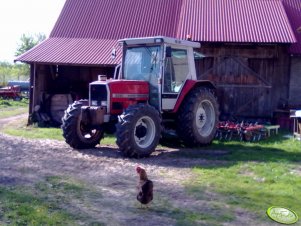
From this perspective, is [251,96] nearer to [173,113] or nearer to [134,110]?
[173,113]

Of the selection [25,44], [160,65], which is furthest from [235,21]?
[25,44]

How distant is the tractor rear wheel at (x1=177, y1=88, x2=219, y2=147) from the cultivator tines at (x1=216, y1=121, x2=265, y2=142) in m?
1.11

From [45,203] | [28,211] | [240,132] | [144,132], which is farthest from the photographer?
[240,132]

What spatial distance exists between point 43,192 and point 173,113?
16.6 feet

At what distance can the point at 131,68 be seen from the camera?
36.8 feet

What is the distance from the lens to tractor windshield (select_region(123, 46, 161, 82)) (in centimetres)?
1076

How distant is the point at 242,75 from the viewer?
16.4 metres

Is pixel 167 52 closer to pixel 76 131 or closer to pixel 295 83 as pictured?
pixel 76 131

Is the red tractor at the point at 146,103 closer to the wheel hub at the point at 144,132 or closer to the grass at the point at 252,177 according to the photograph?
the wheel hub at the point at 144,132

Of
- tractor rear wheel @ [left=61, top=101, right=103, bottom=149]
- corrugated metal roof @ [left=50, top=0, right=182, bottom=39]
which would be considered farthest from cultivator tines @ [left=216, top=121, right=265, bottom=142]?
corrugated metal roof @ [left=50, top=0, right=182, bottom=39]

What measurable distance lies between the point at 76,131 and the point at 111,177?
9.41ft

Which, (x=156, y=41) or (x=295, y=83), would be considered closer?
(x=156, y=41)

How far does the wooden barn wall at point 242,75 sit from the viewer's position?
644 inches

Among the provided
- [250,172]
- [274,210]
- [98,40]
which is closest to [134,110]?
[250,172]
